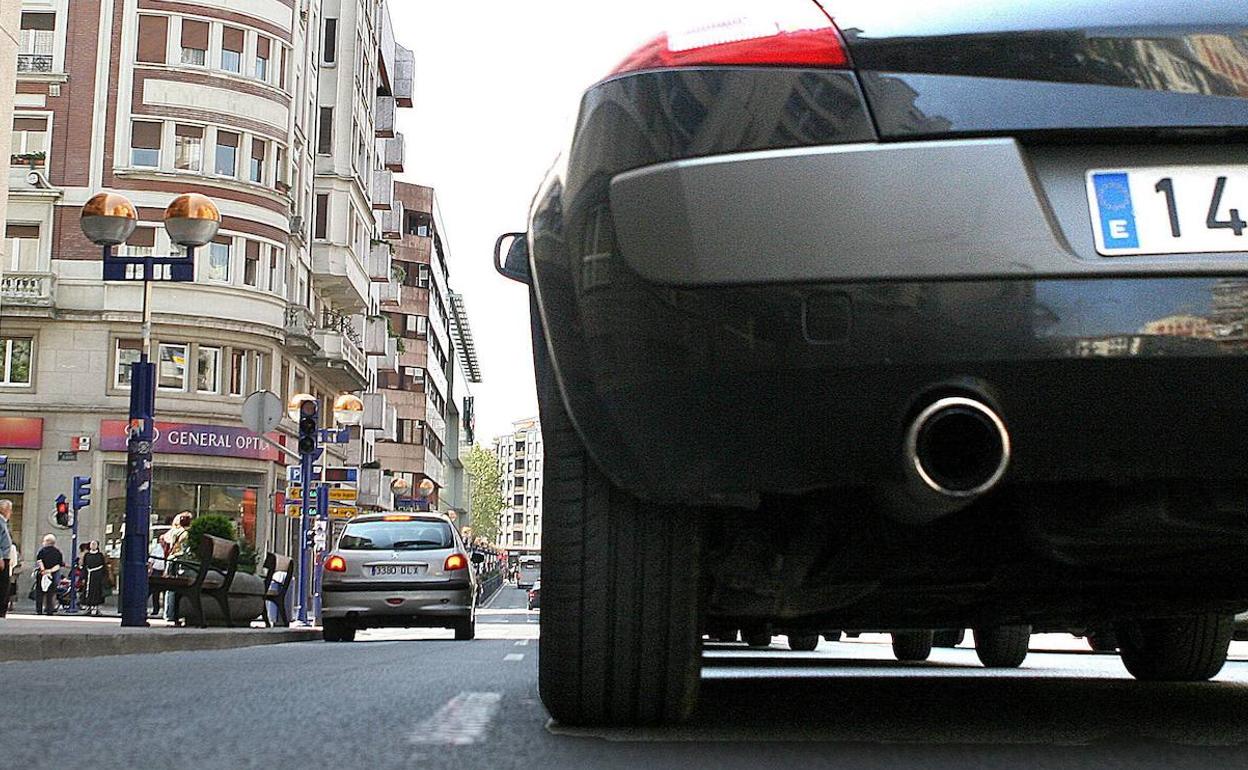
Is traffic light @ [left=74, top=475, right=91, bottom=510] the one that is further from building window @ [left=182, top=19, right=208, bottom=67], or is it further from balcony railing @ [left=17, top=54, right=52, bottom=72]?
building window @ [left=182, top=19, right=208, bottom=67]

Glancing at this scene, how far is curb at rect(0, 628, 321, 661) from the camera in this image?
9.70 metres

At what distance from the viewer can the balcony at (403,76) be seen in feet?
224

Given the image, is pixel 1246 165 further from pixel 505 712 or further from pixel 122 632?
pixel 122 632

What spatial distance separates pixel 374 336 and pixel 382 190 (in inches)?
202

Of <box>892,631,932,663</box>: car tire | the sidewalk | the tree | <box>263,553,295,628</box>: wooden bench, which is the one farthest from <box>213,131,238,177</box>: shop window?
the tree

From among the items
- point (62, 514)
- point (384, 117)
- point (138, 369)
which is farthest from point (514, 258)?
point (384, 117)

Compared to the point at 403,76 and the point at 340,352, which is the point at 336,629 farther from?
the point at 403,76

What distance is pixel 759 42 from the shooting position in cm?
313

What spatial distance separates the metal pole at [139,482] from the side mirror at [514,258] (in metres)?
12.5

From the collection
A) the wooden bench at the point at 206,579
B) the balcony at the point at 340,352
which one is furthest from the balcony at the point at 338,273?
the wooden bench at the point at 206,579

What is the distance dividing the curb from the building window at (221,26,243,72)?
93.6 ft

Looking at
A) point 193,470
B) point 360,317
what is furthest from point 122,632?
point 360,317

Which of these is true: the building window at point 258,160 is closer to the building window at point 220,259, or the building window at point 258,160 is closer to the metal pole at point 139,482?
the building window at point 220,259

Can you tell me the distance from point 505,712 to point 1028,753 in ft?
4.49
